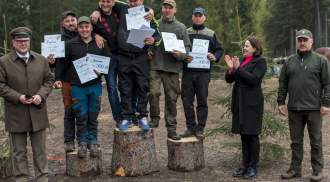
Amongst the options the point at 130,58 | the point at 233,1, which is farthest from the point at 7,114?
the point at 233,1

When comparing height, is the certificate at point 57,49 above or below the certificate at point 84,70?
above

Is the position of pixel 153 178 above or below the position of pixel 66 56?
below

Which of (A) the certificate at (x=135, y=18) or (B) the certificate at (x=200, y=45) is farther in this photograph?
(B) the certificate at (x=200, y=45)

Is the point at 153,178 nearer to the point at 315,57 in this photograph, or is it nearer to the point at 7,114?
the point at 7,114

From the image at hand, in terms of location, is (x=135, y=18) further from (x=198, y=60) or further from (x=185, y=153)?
(x=185, y=153)

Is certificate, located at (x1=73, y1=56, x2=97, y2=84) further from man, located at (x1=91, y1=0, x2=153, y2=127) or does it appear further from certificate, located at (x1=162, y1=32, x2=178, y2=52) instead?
certificate, located at (x1=162, y1=32, x2=178, y2=52)

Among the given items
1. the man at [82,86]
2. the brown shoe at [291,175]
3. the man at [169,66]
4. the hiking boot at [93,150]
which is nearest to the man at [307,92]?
the brown shoe at [291,175]

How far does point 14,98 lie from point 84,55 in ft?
4.43

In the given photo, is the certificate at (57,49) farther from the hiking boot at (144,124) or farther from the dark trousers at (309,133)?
the dark trousers at (309,133)

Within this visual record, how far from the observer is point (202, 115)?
26.4 ft

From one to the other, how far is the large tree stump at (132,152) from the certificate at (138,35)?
1.39 metres

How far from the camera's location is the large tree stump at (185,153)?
26.4 feet

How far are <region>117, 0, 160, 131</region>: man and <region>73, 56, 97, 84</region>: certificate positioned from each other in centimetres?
44

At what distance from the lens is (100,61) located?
23.9 ft
